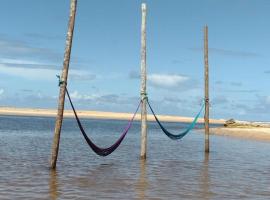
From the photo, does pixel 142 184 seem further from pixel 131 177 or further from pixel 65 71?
pixel 65 71

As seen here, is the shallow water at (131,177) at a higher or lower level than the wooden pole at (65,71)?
lower

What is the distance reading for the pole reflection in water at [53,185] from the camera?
12742 mm

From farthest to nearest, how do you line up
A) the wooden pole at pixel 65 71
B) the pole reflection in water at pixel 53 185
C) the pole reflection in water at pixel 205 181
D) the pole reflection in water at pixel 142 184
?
the wooden pole at pixel 65 71 → the pole reflection in water at pixel 205 181 → the pole reflection in water at pixel 142 184 → the pole reflection in water at pixel 53 185

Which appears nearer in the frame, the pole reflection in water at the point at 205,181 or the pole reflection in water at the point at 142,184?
the pole reflection in water at the point at 142,184

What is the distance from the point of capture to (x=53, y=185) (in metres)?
14.3

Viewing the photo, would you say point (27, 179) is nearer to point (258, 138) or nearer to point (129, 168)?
point (129, 168)

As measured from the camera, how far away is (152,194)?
1343 cm

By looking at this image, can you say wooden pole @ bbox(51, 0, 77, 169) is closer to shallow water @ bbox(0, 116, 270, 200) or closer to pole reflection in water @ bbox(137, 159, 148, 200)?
shallow water @ bbox(0, 116, 270, 200)

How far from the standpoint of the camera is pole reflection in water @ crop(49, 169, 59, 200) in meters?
12.7

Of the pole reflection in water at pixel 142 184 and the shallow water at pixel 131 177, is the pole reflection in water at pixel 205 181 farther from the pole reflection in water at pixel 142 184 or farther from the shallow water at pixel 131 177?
the pole reflection in water at pixel 142 184

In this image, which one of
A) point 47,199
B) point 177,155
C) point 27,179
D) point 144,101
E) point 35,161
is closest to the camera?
point 47,199

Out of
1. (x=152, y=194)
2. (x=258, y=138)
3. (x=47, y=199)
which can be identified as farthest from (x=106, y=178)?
(x=258, y=138)

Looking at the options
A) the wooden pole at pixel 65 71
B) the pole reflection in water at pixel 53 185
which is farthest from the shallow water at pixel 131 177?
the wooden pole at pixel 65 71

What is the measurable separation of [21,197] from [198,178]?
6804 mm
